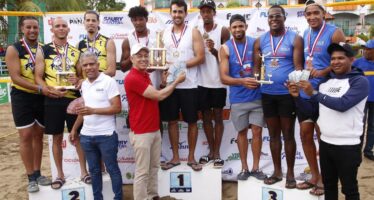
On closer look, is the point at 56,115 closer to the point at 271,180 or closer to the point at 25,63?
the point at 25,63

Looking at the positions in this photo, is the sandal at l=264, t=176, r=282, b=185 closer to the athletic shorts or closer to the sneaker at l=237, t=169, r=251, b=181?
the sneaker at l=237, t=169, r=251, b=181

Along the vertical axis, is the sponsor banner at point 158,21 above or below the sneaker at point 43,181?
above

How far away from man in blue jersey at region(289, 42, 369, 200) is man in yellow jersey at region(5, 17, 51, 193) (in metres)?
2.88

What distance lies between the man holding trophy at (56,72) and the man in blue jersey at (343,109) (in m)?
2.42

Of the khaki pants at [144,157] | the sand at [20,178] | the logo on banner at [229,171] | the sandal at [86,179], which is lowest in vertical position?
the sand at [20,178]

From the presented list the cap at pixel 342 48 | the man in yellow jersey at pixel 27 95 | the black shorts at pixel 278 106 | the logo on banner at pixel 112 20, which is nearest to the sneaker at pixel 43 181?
the man in yellow jersey at pixel 27 95

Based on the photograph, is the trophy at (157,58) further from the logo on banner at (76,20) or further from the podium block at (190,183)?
the logo on banner at (76,20)

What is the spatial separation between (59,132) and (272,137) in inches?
94.8

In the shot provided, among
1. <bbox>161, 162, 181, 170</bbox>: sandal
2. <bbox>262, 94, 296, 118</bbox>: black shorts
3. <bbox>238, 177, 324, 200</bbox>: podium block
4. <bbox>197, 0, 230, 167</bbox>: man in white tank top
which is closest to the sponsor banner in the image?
<bbox>197, 0, 230, 167</bbox>: man in white tank top

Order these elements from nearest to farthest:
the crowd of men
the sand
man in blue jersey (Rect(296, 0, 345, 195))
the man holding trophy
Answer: the crowd of men
man in blue jersey (Rect(296, 0, 345, 195))
the man holding trophy
the sand

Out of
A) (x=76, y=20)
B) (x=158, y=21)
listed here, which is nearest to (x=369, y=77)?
(x=158, y=21)

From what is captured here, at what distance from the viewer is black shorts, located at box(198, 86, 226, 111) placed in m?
4.66

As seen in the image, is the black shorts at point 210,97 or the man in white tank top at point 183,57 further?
the black shorts at point 210,97

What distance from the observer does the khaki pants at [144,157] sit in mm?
3906
